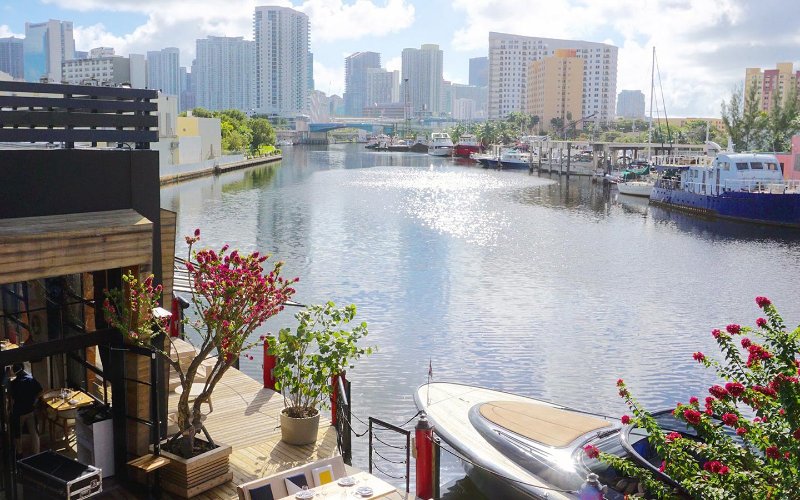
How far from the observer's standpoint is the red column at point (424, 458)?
32.5ft

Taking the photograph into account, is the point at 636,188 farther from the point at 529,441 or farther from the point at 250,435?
the point at 250,435

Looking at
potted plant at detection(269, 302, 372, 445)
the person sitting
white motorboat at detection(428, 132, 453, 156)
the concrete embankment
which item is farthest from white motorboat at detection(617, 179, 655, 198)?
white motorboat at detection(428, 132, 453, 156)

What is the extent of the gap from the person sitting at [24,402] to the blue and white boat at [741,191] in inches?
1979

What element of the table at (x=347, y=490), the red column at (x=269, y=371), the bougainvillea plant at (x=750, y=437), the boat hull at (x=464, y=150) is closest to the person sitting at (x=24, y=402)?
the table at (x=347, y=490)

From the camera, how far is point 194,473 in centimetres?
900

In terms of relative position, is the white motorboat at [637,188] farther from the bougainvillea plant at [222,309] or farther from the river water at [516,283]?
the bougainvillea plant at [222,309]

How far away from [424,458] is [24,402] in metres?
4.68

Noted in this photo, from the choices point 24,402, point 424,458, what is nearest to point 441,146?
point 424,458

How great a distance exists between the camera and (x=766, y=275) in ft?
112

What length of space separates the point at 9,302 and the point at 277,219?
4184 cm

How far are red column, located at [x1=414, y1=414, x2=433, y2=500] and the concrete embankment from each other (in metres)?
67.2

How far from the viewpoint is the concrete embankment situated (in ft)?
255

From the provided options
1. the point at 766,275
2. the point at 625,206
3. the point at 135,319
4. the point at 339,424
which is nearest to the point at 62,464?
the point at 135,319

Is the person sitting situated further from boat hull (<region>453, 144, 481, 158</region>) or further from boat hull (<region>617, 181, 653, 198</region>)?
boat hull (<region>453, 144, 481, 158</region>)
